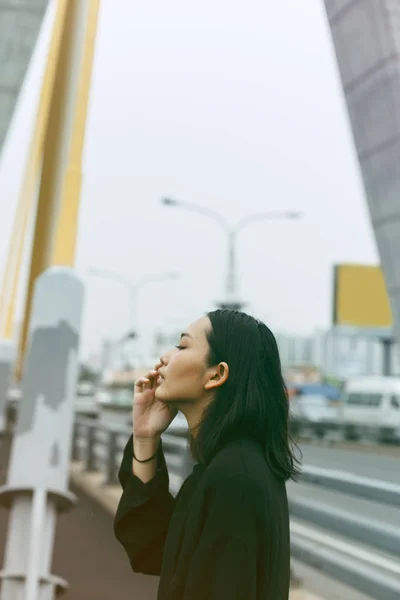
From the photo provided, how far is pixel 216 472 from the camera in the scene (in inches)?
61.9

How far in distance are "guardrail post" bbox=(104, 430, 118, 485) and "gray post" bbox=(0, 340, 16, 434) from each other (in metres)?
6.69

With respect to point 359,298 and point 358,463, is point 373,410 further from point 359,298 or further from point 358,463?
point 359,298

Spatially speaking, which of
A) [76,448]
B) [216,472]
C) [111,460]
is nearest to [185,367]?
[216,472]

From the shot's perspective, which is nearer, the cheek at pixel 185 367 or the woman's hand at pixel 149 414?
the cheek at pixel 185 367

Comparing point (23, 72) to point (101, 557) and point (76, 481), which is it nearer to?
point (76, 481)

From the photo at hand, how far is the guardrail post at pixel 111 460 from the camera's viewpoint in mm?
12812

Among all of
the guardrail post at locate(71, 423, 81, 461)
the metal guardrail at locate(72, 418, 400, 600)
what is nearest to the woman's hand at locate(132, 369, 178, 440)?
the metal guardrail at locate(72, 418, 400, 600)

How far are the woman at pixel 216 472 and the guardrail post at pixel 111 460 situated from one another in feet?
36.1

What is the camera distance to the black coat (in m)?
1.51

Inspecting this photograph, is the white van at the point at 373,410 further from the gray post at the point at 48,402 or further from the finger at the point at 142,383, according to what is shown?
the finger at the point at 142,383

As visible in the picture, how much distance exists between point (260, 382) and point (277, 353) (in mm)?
85

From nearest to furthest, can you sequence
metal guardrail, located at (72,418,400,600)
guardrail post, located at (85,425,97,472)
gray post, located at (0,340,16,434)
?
metal guardrail, located at (72,418,400,600) < guardrail post, located at (85,425,97,472) < gray post, located at (0,340,16,434)

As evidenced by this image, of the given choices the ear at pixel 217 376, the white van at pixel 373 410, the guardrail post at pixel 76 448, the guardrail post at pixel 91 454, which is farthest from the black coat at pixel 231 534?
the white van at pixel 373 410

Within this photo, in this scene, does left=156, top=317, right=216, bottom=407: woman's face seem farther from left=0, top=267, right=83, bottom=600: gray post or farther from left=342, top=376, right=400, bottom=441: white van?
left=342, top=376, right=400, bottom=441: white van
